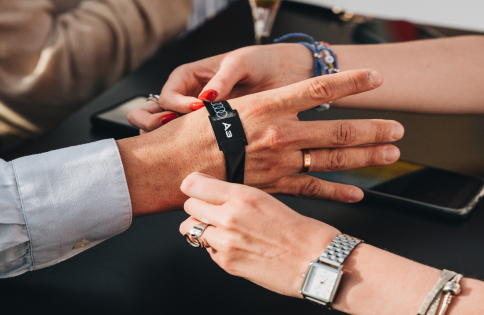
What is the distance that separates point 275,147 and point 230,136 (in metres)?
0.08

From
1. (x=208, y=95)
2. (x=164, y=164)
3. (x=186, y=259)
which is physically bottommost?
(x=186, y=259)

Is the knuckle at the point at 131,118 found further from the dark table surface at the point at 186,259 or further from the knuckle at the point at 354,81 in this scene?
the knuckle at the point at 354,81

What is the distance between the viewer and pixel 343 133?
2.34 feet

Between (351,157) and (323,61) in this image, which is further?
(323,61)

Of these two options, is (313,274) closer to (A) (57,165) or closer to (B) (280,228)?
(B) (280,228)

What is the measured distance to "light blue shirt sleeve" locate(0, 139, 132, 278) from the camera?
571 mm

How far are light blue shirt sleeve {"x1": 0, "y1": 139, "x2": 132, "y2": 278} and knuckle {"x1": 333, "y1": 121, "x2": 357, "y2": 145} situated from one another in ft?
1.26

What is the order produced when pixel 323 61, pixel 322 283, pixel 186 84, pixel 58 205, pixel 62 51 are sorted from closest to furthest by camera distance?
pixel 322 283 → pixel 58 205 → pixel 186 84 → pixel 323 61 → pixel 62 51

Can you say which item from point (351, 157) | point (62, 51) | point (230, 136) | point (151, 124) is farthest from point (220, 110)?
point (62, 51)

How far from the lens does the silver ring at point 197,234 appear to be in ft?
1.78

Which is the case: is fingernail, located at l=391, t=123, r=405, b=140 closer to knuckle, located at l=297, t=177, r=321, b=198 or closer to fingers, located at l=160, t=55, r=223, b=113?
knuckle, located at l=297, t=177, r=321, b=198

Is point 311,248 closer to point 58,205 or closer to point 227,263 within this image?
point 227,263

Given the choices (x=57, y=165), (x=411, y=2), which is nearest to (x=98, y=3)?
(x=57, y=165)

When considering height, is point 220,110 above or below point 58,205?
above
